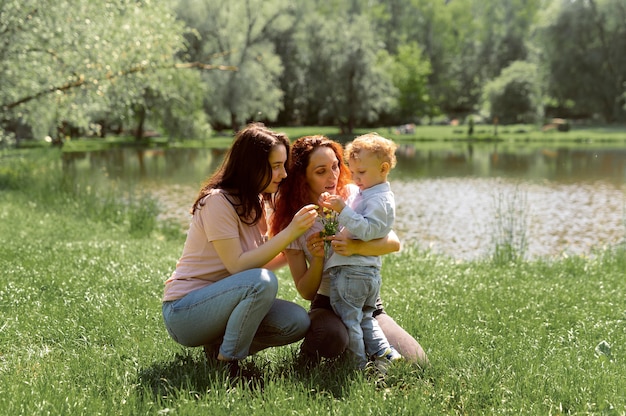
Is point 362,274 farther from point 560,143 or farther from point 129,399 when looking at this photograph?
point 560,143

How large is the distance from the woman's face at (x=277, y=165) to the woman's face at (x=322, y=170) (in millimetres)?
258

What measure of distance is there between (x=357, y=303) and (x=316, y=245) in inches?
15.9

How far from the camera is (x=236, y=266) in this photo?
11.6ft

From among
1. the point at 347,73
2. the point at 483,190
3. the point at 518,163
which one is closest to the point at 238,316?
the point at 483,190

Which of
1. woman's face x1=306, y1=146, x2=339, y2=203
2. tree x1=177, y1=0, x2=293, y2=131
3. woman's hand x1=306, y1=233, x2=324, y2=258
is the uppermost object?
tree x1=177, y1=0, x2=293, y2=131

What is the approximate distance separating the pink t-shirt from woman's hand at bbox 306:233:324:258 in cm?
32

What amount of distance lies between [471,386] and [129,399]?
1.71m

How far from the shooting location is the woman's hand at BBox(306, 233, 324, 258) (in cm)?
374

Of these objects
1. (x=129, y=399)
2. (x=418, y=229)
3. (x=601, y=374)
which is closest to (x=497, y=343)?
(x=601, y=374)

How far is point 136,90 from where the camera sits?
47.1ft

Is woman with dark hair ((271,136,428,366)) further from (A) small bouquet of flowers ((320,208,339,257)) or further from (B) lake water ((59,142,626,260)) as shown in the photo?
(B) lake water ((59,142,626,260))

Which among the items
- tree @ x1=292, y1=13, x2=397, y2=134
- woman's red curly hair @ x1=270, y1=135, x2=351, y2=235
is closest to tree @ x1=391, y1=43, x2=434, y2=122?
tree @ x1=292, y1=13, x2=397, y2=134

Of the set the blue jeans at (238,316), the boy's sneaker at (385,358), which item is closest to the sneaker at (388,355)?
the boy's sneaker at (385,358)

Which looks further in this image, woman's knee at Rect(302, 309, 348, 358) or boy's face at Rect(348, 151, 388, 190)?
boy's face at Rect(348, 151, 388, 190)
